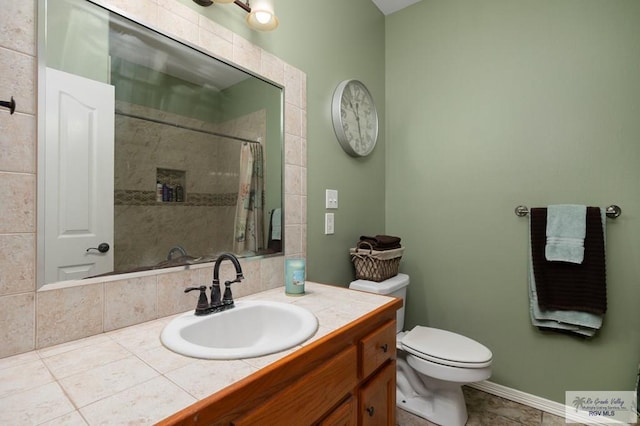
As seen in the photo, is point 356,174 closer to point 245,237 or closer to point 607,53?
point 245,237

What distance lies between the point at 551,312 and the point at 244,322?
5.37ft

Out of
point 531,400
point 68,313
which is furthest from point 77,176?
point 531,400

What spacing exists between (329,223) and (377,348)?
791mm

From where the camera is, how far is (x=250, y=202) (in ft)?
4.38

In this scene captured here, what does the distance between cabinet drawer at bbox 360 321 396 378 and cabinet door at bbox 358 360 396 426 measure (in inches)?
1.7

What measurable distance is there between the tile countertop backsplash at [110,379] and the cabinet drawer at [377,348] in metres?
0.17

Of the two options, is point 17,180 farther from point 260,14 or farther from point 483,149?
point 483,149

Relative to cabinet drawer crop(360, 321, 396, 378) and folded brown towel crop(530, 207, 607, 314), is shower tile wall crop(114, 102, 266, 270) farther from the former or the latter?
folded brown towel crop(530, 207, 607, 314)

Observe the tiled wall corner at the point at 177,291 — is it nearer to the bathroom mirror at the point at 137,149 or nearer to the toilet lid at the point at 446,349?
the bathroom mirror at the point at 137,149

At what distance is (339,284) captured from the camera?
5.91ft

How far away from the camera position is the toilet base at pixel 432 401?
1.54 metres

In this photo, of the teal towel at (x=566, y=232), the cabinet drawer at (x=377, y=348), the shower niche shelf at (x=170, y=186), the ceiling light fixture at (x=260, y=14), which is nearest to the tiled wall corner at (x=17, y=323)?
the shower niche shelf at (x=170, y=186)

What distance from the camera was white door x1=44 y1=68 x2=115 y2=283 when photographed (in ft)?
2.61

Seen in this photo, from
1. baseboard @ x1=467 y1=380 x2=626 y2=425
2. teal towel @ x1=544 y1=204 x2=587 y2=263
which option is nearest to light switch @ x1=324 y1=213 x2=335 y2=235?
teal towel @ x1=544 y1=204 x2=587 y2=263
